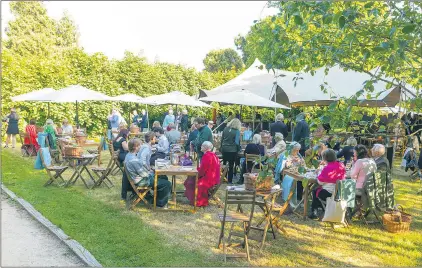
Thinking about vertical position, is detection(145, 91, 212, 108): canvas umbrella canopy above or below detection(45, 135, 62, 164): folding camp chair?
above

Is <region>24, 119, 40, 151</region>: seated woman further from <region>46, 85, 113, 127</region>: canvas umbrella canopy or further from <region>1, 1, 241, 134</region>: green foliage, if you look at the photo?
<region>1, 1, 241, 134</region>: green foliage

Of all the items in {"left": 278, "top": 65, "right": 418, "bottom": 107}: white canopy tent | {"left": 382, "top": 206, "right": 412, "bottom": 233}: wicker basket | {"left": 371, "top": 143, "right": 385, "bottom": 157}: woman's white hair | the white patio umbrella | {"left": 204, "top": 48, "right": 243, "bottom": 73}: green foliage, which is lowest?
{"left": 382, "top": 206, "right": 412, "bottom": 233}: wicker basket

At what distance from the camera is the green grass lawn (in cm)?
534

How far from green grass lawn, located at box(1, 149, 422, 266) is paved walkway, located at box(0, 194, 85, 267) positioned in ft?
1.02

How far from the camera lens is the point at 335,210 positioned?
6.50 m

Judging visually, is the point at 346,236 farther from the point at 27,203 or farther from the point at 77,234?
the point at 27,203

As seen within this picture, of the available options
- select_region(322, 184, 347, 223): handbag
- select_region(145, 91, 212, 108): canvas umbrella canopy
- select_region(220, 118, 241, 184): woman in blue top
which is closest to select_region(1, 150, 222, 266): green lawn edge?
select_region(322, 184, 347, 223): handbag

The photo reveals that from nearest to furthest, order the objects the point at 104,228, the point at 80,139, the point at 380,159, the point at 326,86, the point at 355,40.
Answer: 1. the point at 355,40
2. the point at 104,228
3. the point at 380,159
4. the point at 326,86
5. the point at 80,139

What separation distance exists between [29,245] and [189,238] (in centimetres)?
224

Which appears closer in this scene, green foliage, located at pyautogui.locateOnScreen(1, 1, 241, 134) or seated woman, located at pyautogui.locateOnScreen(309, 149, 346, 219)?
seated woman, located at pyautogui.locateOnScreen(309, 149, 346, 219)

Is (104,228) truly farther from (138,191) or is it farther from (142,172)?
(142,172)

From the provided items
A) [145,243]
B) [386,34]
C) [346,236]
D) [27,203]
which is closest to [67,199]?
[27,203]

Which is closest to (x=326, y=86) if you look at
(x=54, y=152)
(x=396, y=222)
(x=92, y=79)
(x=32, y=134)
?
(x=396, y=222)

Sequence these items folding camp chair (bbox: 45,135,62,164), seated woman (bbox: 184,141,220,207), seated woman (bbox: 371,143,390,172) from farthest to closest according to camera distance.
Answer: folding camp chair (bbox: 45,135,62,164), seated woman (bbox: 184,141,220,207), seated woman (bbox: 371,143,390,172)
